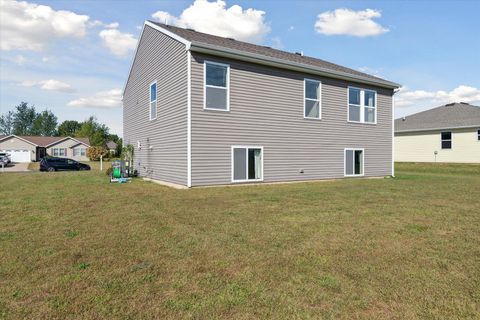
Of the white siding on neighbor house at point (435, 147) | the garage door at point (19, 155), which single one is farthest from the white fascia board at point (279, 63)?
the garage door at point (19, 155)

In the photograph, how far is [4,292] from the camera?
2.90m

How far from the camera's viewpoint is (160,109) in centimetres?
→ 1351

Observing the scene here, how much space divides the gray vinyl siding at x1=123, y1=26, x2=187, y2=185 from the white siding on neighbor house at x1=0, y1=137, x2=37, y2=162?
43158 mm

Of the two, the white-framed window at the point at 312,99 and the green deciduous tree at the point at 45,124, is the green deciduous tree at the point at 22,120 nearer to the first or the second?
the green deciduous tree at the point at 45,124

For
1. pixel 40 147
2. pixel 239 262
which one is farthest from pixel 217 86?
pixel 40 147

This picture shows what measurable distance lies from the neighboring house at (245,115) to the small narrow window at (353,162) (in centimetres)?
5

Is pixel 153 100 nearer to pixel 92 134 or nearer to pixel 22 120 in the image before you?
pixel 92 134

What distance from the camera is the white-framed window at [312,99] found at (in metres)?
13.9

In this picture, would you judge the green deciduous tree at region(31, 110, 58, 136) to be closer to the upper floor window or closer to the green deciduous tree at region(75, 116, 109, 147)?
the green deciduous tree at region(75, 116, 109, 147)

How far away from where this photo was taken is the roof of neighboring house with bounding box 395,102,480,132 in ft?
80.4

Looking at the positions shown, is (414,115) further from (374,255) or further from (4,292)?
(4,292)

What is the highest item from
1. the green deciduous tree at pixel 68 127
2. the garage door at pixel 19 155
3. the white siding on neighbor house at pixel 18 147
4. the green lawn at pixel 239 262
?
the green deciduous tree at pixel 68 127

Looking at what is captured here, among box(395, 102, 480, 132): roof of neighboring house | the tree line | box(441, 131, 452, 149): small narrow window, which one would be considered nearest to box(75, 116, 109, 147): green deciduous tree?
the tree line

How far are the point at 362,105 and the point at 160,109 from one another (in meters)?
10.1
